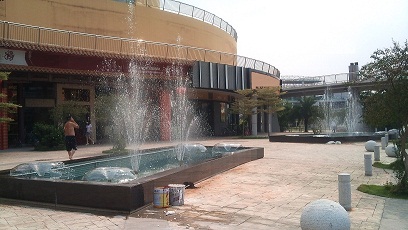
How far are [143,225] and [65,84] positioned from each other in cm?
2201

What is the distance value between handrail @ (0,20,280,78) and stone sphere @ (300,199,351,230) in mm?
20046

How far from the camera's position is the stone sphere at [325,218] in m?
5.71

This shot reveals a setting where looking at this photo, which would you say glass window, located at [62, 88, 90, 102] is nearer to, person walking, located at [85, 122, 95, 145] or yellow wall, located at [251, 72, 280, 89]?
person walking, located at [85, 122, 95, 145]

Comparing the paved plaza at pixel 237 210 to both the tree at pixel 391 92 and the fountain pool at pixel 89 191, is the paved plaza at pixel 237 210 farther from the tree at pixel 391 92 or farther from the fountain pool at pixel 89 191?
the tree at pixel 391 92

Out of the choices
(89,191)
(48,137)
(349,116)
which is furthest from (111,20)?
(349,116)

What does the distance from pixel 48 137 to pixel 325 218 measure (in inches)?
786

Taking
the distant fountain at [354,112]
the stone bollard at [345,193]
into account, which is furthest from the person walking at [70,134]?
the distant fountain at [354,112]

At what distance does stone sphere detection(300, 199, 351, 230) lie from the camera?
571cm

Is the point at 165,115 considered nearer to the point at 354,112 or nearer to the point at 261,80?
the point at 261,80

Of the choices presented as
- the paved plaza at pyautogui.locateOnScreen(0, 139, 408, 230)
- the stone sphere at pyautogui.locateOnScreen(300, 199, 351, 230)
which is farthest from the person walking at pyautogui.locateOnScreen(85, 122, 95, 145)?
the stone sphere at pyautogui.locateOnScreen(300, 199, 351, 230)

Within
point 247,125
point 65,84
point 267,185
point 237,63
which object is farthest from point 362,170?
point 247,125

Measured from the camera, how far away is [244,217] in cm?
730

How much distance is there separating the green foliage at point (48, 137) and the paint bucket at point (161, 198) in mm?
16493

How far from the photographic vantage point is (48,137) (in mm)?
22672
